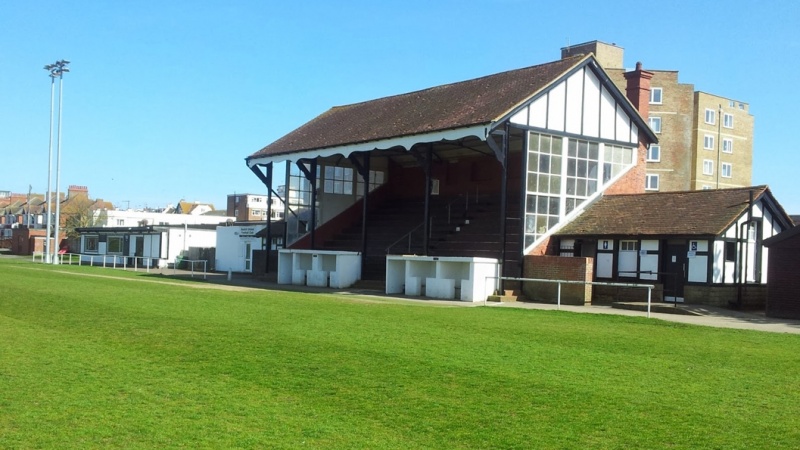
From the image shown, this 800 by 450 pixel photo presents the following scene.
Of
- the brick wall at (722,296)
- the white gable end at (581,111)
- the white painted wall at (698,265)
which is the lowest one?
the brick wall at (722,296)

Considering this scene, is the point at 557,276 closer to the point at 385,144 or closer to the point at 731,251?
the point at 731,251

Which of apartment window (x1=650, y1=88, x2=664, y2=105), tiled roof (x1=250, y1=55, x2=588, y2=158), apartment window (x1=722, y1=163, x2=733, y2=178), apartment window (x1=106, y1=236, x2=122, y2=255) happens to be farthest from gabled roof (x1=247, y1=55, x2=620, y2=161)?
apartment window (x1=722, y1=163, x2=733, y2=178)

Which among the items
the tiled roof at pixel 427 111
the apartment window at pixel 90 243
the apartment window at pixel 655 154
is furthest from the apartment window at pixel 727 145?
the apartment window at pixel 90 243

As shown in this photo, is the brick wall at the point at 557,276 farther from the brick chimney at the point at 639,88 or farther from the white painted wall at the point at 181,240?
the white painted wall at the point at 181,240

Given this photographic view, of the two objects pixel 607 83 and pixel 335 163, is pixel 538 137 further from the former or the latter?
pixel 335 163

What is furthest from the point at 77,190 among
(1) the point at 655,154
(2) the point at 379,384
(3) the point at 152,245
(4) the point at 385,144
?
(2) the point at 379,384

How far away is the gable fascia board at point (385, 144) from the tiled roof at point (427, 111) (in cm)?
16

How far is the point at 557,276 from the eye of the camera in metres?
26.9

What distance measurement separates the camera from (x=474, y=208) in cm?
3562

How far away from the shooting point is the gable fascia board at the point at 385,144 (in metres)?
27.6

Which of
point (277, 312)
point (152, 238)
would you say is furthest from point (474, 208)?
point (152, 238)

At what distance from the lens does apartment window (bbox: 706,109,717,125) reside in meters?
73.9

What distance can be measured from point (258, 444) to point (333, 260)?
2729cm

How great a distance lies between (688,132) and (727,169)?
10587mm
